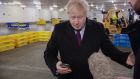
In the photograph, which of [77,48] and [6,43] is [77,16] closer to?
[77,48]

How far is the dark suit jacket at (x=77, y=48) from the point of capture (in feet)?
6.90

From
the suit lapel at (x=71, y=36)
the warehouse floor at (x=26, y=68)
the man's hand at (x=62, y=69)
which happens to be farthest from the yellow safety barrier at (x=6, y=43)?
the man's hand at (x=62, y=69)

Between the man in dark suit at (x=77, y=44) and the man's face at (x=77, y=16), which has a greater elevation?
the man's face at (x=77, y=16)

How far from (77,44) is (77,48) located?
0.04 metres

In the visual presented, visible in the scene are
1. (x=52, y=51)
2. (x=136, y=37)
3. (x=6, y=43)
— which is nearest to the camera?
(x=136, y=37)

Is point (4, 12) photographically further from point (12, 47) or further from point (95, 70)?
point (95, 70)

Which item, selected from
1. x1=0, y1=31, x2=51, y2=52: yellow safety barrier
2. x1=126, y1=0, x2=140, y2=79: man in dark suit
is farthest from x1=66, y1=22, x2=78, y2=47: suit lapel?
x1=0, y1=31, x2=51, y2=52: yellow safety barrier

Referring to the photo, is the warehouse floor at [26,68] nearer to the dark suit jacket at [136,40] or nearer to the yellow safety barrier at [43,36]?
the dark suit jacket at [136,40]

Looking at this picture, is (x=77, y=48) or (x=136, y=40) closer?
(x=136, y=40)

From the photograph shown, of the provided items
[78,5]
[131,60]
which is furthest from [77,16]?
[131,60]

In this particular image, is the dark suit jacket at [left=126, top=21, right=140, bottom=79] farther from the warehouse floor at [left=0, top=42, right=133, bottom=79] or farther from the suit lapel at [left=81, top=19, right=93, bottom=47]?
the warehouse floor at [left=0, top=42, right=133, bottom=79]

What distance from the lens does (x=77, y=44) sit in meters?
2.12

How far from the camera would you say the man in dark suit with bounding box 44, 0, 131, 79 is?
2033 mm

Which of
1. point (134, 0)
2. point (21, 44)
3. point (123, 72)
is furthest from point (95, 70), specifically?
point (21, 44)
